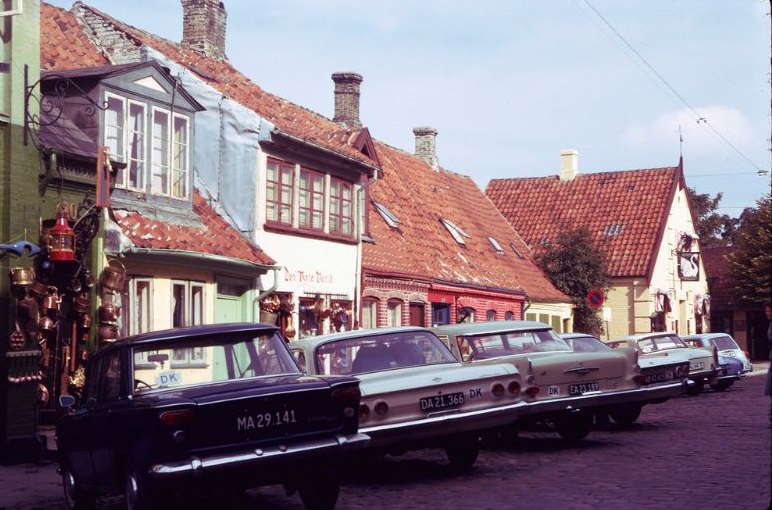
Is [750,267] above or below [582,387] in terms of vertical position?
above

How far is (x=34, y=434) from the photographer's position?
1545 centimetres

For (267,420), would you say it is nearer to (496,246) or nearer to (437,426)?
(437,426)

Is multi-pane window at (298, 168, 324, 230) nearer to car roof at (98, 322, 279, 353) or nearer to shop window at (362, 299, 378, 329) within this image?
shop window at (362, 299, 378, 329)

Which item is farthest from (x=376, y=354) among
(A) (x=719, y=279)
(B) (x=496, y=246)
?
(A) (x=719, y=279)

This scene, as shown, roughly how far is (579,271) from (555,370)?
2943 cm

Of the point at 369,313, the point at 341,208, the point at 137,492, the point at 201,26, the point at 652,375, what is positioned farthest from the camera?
the point at 369,313

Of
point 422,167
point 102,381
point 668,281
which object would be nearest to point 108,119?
point 102,381

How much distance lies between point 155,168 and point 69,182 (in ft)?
12.2

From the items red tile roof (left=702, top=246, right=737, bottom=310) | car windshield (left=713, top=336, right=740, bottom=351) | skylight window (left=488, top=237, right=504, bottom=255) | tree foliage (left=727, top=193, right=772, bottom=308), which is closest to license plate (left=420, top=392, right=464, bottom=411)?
car windshield (left=713, top=336, right=740, bottom=351)

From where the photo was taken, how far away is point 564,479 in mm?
11680

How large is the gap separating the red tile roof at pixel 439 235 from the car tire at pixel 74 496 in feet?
55.1

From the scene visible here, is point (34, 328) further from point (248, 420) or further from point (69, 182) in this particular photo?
point (248, 420)

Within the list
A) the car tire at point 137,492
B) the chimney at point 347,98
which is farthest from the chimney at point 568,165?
the car tire at point 137,492

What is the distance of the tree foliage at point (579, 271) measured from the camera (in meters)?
43.3
